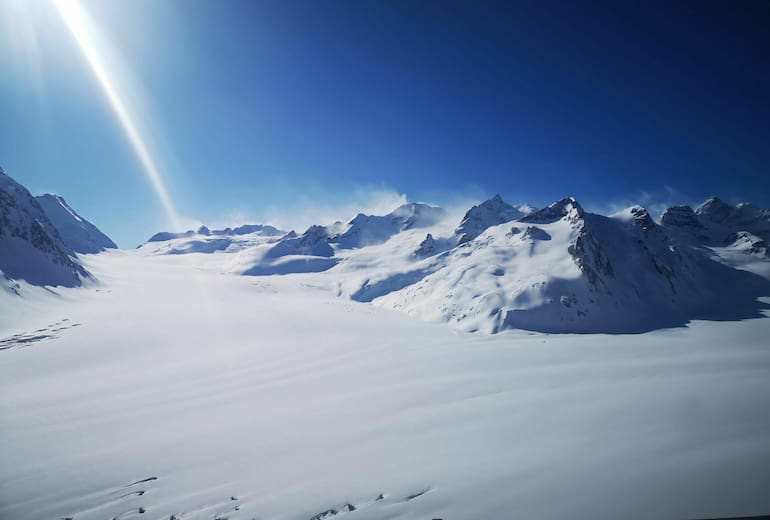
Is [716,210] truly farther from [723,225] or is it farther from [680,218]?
[680,218]

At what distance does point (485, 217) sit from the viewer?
13412 cm

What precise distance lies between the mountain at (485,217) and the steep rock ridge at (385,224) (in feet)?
116

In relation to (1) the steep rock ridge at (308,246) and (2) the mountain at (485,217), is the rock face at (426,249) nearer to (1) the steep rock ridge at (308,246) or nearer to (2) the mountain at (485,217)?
(2) the mountain at (485,217)

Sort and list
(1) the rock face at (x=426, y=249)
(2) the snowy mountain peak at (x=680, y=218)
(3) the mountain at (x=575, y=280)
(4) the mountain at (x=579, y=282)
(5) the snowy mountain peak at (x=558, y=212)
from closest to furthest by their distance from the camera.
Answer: (4) the mountain at (x=579, y=282) → (3) the mountain at (x=575, y=280) → (5) the snowy mountain peak at (x=558, y=212) → (1) the rock face at (x=426, y=249) → (2) the snowy mountain peak at (x=680, y=218)

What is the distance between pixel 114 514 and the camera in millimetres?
8414

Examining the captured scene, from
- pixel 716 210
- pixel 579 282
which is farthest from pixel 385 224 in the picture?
pixel 716 210

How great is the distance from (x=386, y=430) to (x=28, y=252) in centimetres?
7784

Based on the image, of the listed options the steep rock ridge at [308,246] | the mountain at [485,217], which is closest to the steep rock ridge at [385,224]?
the steep rock ridge at [308,246]

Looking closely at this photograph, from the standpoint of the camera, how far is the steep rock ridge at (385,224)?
507 feet

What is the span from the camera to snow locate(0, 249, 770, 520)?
7809mm

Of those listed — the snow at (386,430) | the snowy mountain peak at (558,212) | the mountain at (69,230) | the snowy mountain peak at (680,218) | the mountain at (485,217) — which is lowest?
the snow at (386,430)

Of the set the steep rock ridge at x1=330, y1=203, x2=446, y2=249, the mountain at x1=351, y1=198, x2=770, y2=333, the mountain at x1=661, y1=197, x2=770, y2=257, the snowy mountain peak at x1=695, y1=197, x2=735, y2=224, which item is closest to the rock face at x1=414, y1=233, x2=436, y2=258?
the mountain at x1=351, y1=198, x2=770, y2=333

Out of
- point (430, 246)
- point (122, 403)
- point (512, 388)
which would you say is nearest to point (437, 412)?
point (512, 388)

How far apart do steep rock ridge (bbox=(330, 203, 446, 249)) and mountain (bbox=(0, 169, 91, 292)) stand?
9620 centimetres
